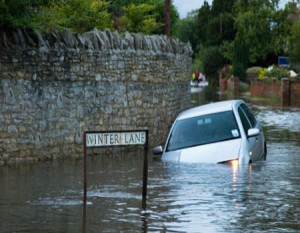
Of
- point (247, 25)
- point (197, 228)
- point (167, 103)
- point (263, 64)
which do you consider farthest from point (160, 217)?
point (263, 64)

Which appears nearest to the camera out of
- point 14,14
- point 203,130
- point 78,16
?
point 203,130

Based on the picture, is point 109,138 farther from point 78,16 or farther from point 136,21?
point 136,21

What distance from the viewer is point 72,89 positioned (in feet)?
67.5

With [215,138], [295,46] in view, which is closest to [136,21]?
[215,138]

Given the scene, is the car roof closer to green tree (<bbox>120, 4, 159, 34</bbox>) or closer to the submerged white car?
the submerged white car

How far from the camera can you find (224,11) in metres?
98.4

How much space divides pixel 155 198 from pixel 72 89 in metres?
8.02

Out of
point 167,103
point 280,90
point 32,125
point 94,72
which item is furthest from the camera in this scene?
point 280,90

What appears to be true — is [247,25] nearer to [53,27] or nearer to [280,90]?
[280,90]

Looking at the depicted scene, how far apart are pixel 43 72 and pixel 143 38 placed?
4.13 metres

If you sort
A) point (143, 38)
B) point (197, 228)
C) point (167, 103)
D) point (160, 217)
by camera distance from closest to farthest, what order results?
point (197, 228)
point (160, 217)
point (143, 38)
point (167, 103)

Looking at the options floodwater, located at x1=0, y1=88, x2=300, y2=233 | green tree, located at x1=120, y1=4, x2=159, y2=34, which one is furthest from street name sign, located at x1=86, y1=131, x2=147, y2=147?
green tree, located at x1=120, y1=4, x2=159, y2=34

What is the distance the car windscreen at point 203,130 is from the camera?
1652 cm

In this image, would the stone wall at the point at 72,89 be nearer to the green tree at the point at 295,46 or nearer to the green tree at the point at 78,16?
the green tree at the point at 78,16
